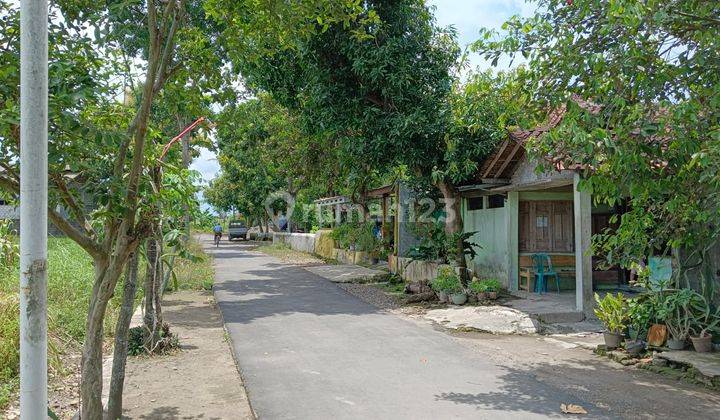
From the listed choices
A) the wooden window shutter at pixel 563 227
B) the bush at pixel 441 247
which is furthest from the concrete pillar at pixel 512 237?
the wooden window shutter at pixel 563 227

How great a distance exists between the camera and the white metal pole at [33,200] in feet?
8.31

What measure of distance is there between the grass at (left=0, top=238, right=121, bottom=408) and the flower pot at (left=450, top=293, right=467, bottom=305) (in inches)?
Result: 260

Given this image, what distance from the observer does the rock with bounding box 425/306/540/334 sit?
9.81 meters

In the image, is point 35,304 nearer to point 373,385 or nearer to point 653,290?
point 373,385

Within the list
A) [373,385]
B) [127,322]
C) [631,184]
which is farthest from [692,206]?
[127,322]

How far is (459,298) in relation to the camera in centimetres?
1209

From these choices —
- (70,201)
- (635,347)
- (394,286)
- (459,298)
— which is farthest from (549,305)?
(70,201)

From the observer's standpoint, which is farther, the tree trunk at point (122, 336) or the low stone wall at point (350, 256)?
the low stone wall at point (350, 256)

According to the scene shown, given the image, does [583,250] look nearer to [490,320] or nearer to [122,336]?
[490,320]

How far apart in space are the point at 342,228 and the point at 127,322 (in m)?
19.8

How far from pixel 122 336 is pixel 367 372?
310 cm

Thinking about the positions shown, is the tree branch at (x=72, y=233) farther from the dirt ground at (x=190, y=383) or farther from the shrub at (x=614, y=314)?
the shrub at (x=614, y=314)

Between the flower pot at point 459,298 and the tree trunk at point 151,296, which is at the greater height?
the tree trunk at point 151,296

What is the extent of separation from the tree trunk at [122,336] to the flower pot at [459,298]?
26.4 feet
